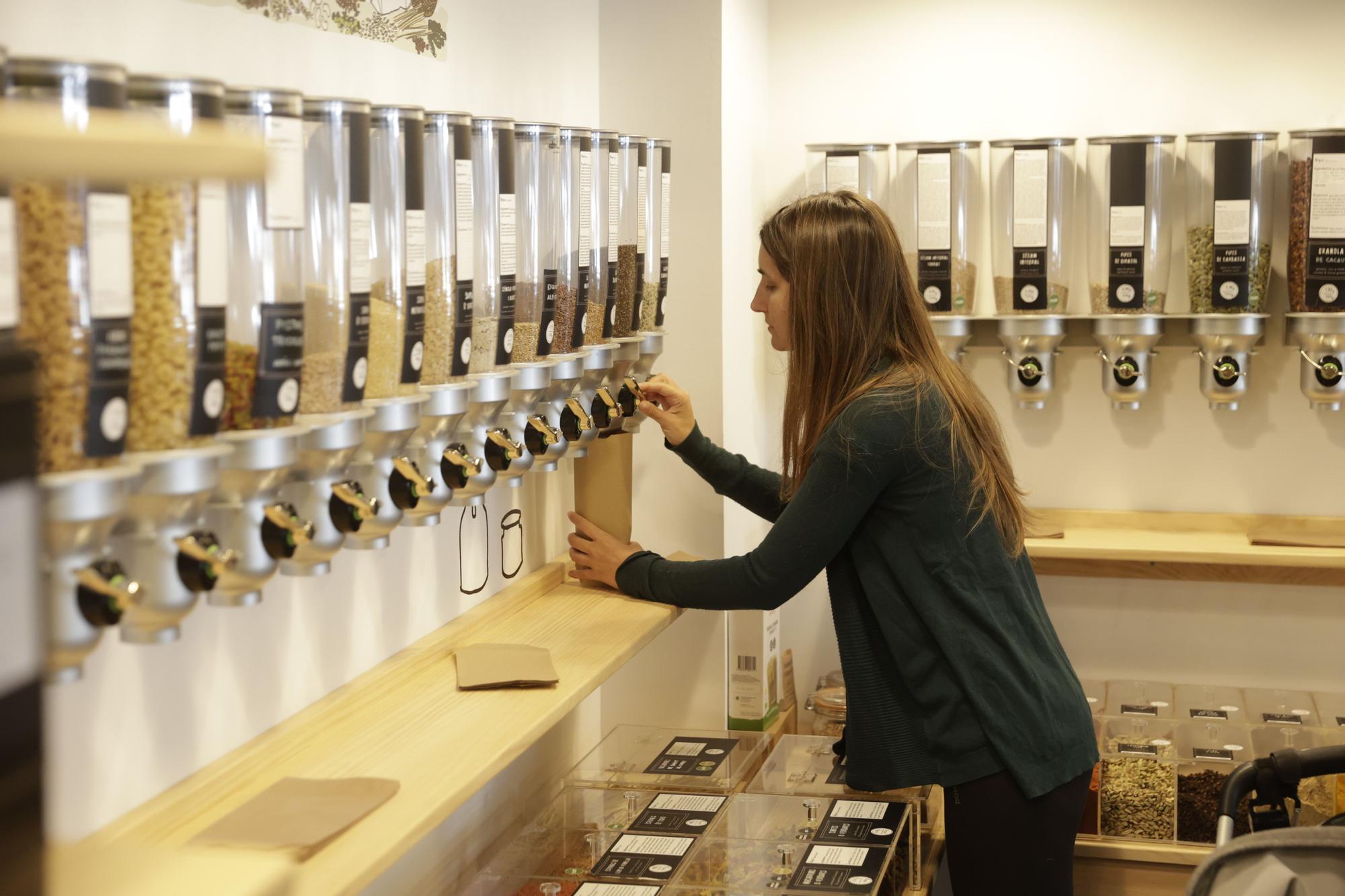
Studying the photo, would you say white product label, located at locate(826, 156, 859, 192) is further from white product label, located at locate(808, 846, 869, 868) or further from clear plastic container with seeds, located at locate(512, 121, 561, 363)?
white product label, located at locate(808, 846, 869, 868)

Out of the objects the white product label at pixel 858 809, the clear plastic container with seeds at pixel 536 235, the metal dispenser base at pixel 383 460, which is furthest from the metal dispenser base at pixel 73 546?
the white product label at pixel 858 809

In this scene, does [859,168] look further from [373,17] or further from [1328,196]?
[373,17]

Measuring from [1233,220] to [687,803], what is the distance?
68.1 inches

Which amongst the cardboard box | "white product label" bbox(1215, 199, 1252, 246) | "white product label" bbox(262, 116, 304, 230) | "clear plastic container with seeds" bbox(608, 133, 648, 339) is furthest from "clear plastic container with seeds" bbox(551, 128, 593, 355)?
"white product label" bbox(1215, 199, 1252, 246)

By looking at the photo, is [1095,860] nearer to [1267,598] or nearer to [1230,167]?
[1267,598]

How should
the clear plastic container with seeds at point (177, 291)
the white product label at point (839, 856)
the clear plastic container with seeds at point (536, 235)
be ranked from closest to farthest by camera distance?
1. the clear plastic container with seeds at point (177, 291)
2. the clear plastic container with seeds at point (536, 235)
3. the white product label at point (839, 856)

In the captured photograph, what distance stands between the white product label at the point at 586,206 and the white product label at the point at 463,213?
384 mm

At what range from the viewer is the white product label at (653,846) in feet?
7.52

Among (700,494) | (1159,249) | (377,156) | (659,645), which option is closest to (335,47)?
(377,156)

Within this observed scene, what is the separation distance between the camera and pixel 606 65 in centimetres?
302

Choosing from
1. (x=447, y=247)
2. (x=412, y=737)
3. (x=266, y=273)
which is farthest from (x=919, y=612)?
(x=266, y=273)

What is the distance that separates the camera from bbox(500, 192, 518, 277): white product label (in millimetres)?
1812

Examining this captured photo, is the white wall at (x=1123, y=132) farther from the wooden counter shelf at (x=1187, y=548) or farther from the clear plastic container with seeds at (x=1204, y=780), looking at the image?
the clear plastic container with seeds at (x=1204, y=780)

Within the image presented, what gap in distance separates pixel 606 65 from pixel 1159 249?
4.30 feet
